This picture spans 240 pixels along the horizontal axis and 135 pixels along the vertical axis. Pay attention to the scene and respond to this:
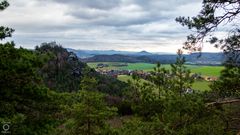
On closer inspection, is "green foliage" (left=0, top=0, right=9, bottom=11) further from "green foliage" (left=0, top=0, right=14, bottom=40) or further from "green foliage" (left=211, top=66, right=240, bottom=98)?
"green foliage" (left=211, top=66, right=240, bottom=98)

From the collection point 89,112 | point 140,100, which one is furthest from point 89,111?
point 140,100

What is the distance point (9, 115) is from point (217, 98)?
390 inches

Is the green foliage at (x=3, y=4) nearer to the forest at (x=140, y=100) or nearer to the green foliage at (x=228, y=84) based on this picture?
the forest at (x=140, y=100)

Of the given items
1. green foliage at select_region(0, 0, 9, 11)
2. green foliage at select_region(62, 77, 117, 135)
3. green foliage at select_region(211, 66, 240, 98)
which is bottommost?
green foliage at select_region(62, 77, 117, 135)

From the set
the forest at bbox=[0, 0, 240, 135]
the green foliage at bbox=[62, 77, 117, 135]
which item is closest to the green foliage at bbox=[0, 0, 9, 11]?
the forest at bbox=[0, 0, 240, 135]

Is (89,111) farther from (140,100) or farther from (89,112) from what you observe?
(140,100)

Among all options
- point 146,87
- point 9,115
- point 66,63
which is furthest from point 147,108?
point 66,63

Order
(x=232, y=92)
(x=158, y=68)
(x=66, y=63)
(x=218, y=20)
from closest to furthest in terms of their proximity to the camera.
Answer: (x=218, y=20)
(x=232, y=92)
(x=158, y=68)
(x=66, y=63)

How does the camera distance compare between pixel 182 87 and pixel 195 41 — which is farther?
pixel 182 87

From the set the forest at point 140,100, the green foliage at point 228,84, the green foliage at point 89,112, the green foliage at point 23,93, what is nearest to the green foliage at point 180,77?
the forest at point 140,100

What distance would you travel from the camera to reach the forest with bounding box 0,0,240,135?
39.2ft

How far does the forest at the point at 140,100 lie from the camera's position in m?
12.0

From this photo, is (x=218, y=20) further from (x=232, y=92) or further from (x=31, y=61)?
(x=31, y=61)

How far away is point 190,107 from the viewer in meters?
12.2
